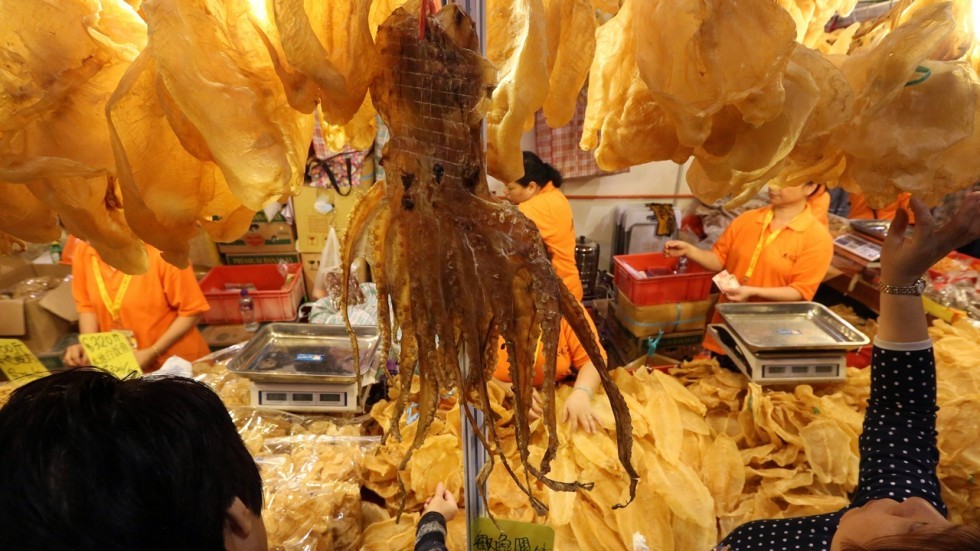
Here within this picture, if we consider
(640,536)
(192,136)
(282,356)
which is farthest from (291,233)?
(192,136)

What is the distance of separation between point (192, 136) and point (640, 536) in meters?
1.54

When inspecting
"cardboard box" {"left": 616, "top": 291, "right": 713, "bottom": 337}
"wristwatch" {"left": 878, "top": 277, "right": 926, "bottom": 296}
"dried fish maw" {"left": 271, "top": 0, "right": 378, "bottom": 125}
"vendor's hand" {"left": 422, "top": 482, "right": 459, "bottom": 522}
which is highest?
"dried fish maw" {"left": 271, "top": 0, "right": 378, "bottom": 125}

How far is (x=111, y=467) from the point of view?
688 mm

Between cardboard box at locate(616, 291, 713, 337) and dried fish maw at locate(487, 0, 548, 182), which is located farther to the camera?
cardboard box at locate(616, 291, 713, 337)

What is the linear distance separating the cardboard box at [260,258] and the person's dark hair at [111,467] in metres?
4.23

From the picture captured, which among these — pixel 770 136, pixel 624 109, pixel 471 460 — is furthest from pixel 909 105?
pixel 471 460

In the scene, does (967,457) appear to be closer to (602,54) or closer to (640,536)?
(640,536)

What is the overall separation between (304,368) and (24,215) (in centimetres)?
137

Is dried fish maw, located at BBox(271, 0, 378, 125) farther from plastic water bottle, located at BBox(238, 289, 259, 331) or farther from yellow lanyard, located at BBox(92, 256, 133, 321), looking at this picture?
plastic water bottle, located at BBox(238, 289, 259, 331)

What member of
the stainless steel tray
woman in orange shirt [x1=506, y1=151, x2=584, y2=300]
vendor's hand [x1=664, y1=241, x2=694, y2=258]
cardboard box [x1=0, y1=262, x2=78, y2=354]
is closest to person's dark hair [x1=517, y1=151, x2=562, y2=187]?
woman in orange shirt [x1=506, y1=151, x2=584, y2=300]

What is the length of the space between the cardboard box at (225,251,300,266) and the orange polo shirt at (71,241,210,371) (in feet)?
6.41

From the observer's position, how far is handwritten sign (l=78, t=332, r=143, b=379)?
1.79 m

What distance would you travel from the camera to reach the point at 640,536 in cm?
150

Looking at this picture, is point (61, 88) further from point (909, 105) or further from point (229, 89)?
point (909, 105)
